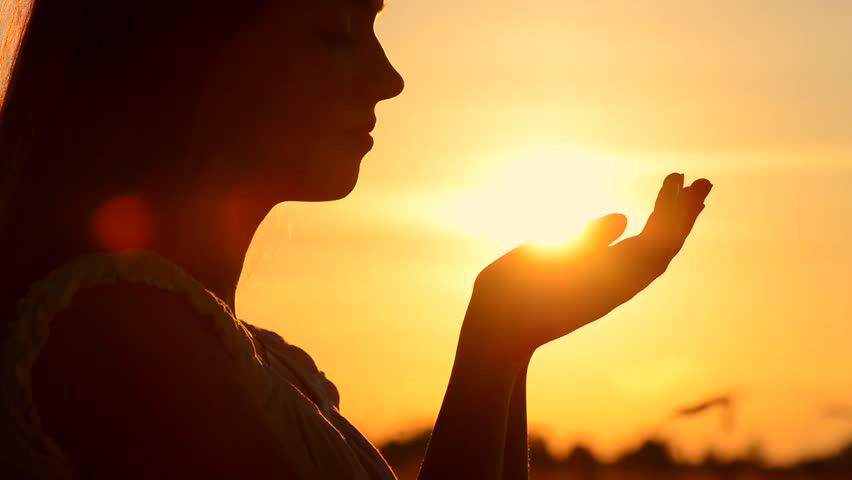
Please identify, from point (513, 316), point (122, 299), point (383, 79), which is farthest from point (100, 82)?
point (513, 316)

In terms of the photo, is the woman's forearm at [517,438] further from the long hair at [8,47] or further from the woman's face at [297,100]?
the long hair at [8,47]

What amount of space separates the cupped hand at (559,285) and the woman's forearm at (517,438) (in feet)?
1.37

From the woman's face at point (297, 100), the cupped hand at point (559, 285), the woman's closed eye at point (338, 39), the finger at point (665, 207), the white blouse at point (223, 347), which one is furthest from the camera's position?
the finger at point (665, 207)

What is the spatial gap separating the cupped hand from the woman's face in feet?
1.52

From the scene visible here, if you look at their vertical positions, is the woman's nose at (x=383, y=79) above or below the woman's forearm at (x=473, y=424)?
above

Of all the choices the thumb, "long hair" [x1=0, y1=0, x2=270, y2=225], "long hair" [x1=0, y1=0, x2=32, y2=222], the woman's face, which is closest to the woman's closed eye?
the woman's face

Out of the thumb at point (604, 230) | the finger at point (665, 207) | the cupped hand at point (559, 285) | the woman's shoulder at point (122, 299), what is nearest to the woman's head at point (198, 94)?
the woman's shoulder at point (122, 299)

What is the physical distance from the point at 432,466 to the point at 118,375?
3.08ft

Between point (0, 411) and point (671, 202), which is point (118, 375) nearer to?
point (0, 411)

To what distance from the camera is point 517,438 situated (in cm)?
315

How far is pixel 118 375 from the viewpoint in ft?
6.23

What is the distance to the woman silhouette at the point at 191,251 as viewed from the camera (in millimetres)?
1896

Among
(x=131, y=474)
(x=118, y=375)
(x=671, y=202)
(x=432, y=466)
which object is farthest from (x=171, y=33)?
(x=671, y=202)

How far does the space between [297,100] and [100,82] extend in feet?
1.44
